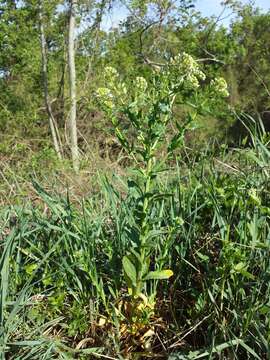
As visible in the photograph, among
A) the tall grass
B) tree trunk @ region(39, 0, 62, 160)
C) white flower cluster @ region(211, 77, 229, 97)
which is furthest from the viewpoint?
tree trunk @ region(39, 0, 62, 160)

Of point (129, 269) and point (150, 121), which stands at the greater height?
point (150, 121)

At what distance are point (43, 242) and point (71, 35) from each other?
13537mm

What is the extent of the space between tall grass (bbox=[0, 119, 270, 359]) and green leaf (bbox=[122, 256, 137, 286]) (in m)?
0.10

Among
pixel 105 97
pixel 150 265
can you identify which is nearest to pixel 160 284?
pixel 150 265

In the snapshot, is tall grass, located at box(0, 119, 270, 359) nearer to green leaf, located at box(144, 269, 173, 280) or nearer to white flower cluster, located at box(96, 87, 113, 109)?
green leaf, located at box(144, 269, 173, 280)

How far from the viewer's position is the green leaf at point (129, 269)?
198 centimetres

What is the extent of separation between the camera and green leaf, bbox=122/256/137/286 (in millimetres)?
1979

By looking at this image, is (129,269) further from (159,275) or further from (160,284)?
(160,284)

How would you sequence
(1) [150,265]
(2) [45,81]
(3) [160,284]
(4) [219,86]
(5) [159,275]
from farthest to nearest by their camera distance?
(2) [45,81], (1) [150,265], (3) [160,284], (4) [219,86], (5) [159,275]

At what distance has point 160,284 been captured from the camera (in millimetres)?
2234

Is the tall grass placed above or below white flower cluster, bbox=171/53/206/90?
below

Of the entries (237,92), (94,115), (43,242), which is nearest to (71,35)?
(94,115)

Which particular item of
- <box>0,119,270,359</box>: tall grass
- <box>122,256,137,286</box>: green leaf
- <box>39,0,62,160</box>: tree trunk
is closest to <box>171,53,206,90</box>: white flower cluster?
<box>0,119,270,359</box>: tall grass

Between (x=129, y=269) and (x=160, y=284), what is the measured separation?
30 centimetres
